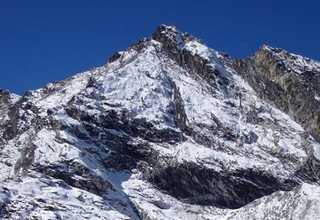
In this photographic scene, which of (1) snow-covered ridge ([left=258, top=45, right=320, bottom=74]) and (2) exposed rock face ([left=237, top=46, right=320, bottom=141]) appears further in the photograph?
(1) snow-covered ridge ([left=258, top=45, right=320, bottom=74])

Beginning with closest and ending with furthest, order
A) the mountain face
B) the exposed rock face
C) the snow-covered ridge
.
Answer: the mountain face → the exposed rock face → the snow-covered ridge

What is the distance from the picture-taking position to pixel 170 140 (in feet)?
420

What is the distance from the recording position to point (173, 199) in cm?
11638

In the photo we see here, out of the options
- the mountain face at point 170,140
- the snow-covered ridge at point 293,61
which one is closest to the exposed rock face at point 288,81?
the snow-covered ridge at point 293,61

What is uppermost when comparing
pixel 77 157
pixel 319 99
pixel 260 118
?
pixel 319 99

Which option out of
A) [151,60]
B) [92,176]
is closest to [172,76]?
[151,60]

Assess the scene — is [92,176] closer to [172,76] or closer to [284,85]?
[172,76]

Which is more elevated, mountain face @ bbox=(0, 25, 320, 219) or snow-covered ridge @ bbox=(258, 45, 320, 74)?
snow-covered ridge @ bbox=(258, 45, 320, 74)

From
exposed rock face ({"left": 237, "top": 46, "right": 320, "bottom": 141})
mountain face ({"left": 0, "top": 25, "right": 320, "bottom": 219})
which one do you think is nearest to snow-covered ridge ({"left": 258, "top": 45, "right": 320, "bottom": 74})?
exposed rock face ({"left": 237, "top": 46, "right": 320, "bottom": 141})

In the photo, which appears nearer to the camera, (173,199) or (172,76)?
(173,199)

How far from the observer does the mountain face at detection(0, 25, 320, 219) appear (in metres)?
107

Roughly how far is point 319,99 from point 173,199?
4723 centimetres

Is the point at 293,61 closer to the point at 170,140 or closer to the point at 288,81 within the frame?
the point at 288,81

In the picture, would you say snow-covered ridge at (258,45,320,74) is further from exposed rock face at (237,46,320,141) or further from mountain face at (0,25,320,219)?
mountain face at (0,25,320,219)
